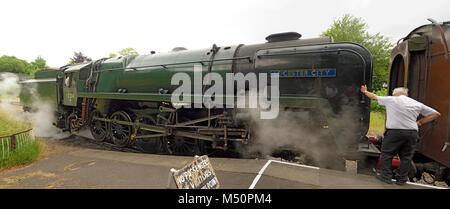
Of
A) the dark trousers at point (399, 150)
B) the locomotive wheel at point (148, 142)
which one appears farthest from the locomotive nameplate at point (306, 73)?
the locomotive wheel at point (148, 142)

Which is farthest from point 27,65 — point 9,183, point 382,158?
point 382,158

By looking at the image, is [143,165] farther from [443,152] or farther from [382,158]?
[443,152]

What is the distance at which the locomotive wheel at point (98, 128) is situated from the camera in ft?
24.0

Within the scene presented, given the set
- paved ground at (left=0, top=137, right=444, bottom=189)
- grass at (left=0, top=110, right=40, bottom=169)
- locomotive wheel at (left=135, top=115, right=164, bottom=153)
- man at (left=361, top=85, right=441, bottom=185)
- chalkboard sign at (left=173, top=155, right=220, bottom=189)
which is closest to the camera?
chalkboard sign at (left=173, top=155, right=220, bottom=189)

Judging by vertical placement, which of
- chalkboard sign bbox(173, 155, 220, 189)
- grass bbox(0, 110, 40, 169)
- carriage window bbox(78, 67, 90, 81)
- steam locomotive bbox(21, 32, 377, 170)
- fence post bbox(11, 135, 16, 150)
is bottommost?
grass bbox(0, 110, 40, 169)

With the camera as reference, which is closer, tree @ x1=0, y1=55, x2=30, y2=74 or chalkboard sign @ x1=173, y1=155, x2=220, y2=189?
chalkboard sign @ x1=173, y1=155, x2=220, y2=189

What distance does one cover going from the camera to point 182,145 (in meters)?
5.68

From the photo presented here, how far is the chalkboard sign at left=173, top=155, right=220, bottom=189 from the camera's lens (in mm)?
2134

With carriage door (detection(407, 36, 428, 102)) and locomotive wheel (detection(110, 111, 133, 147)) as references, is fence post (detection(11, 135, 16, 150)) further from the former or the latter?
carriage door (detection(407, 36, 428, 102))

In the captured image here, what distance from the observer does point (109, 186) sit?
141 inches

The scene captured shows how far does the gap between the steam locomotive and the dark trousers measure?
38 cm

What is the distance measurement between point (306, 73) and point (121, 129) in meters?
5.55

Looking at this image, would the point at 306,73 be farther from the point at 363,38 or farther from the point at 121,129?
the point at 363,38

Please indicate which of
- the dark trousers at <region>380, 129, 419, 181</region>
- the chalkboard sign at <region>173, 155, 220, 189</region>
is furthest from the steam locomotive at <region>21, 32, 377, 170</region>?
the chalkboard sign at <region>173, 155, 220, 189</region>
